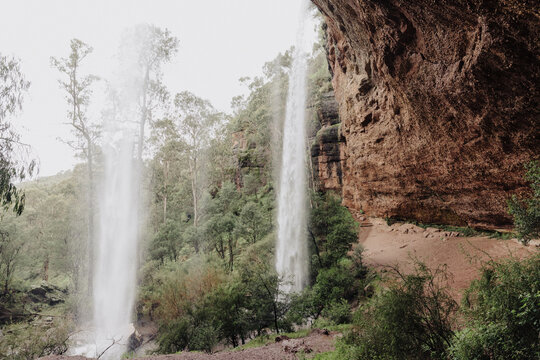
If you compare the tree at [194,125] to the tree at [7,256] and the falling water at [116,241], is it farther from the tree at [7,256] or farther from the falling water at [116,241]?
the tree at [7,256]

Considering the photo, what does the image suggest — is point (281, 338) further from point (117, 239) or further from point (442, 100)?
point (117, 239)

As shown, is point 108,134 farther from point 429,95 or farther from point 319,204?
point 429,95

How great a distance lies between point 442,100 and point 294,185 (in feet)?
42.8

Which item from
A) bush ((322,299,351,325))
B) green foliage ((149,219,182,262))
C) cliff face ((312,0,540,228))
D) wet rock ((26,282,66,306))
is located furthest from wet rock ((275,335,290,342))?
wet rock ((26,282,66,306))

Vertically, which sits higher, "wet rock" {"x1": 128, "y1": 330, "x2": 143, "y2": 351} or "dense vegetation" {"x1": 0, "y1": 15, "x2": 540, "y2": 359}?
"dense vegetation" {"x1": 0, "y1": 15, "x2": 540, "y2": 359}

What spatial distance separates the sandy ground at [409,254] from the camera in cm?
736

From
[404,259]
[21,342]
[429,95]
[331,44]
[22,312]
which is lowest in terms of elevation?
[22,312]

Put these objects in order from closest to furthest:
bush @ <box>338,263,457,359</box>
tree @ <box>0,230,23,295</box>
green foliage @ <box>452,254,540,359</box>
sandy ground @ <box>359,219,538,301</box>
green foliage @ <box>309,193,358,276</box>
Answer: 1. green foliage @ <box>452,254,540,359</box>
2. bush @ <box>338,263,457,359</box>
3. sandy ground @ <box>359,219,538,301</box>
4. green foliage @ <box>309,193,358,276</box>
5. tree @ <box>0,230,23,295</box>

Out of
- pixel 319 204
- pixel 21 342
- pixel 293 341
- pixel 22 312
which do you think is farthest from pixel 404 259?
pixel 22 312

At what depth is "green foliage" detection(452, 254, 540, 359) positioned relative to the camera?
339 centimetres

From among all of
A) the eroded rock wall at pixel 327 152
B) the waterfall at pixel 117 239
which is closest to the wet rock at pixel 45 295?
the waterfall at pixel 117 239

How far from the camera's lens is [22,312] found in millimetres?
14688

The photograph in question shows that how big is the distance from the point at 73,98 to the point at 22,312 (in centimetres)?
1329

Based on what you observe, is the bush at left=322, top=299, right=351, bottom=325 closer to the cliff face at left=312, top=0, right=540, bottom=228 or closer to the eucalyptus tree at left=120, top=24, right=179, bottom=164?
the cliff face at left=312, top=0, right=540, bottom=228
